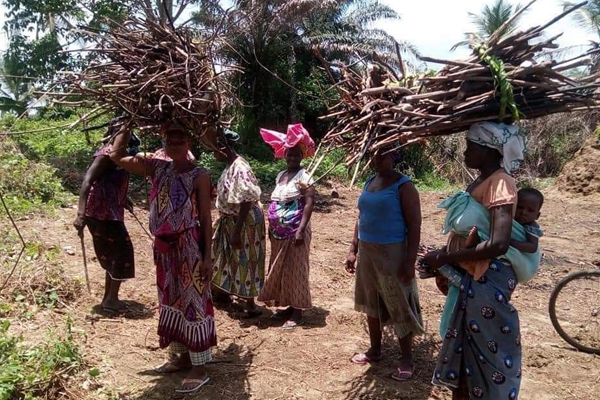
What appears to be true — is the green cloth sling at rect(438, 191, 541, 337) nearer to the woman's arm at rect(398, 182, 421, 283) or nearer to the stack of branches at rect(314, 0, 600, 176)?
the stack of branches at rect(314, 0, 600, 176)

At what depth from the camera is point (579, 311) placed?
5289mm

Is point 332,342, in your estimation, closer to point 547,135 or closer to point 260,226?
point 260,226

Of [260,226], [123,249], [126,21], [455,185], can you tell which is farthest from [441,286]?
[455,185]

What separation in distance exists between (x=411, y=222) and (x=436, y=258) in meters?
0.61

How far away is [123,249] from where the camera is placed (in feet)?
14.7

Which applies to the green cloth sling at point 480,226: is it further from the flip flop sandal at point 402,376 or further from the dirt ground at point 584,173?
the dirt ground at point 584,173

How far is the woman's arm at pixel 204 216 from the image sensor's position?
128 inches

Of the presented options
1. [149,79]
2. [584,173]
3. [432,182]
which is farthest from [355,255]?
[432,182]

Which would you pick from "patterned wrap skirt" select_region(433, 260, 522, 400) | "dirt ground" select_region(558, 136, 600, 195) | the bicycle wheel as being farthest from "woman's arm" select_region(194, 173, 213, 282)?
"dirt ground" select_region(558, 136, 600, 195)

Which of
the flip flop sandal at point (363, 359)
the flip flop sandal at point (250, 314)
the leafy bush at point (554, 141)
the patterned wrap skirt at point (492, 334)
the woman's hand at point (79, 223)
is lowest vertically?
the flip flop sandal at point (363, 359)

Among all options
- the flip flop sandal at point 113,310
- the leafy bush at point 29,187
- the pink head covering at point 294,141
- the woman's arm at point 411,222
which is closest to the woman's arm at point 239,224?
the pink head covering at point 294,141

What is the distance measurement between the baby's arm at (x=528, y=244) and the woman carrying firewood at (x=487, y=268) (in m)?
0.03

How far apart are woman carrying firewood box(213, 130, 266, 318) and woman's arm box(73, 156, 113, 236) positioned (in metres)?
0.94

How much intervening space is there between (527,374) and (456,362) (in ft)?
4.60
